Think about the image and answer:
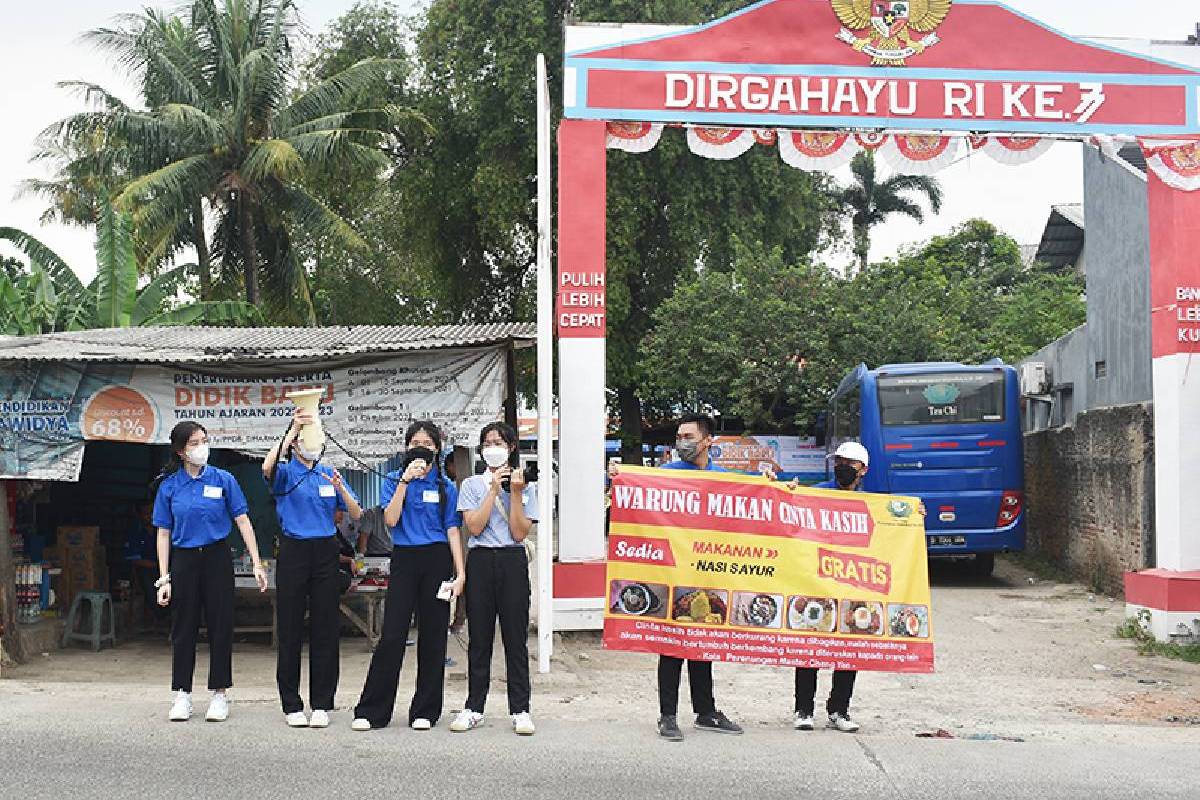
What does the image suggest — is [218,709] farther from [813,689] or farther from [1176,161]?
[1176,161]

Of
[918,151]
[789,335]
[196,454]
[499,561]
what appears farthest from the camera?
[789,335]

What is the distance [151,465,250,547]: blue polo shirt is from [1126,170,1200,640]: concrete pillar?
27.3 ft

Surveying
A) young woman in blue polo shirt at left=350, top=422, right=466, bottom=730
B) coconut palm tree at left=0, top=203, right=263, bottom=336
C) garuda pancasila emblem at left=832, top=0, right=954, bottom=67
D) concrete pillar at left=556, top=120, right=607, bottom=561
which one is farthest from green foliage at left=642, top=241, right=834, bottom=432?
young woman in blue polo shirt at left=350, top=422, right=466, bottom=730

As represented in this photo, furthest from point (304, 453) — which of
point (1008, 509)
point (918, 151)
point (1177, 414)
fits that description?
point (1008, 509)

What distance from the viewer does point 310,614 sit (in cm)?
772

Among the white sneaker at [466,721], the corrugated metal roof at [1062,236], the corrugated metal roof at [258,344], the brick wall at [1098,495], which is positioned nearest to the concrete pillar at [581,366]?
the corrugated metal roof at [258,344]

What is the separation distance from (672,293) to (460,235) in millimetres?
5449

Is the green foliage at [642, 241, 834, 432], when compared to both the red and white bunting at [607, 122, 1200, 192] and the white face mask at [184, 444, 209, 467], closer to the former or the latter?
the red and white bunting at [607, 122, 1200, 192]

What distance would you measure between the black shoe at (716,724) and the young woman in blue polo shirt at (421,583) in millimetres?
1569

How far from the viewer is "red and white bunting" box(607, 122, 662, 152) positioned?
39.0 ft

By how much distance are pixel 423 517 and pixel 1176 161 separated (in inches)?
321

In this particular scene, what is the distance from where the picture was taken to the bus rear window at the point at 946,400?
18812 mm

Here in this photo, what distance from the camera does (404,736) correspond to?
732 cm

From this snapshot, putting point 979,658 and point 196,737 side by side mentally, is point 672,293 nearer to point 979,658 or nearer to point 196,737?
point 979,658
